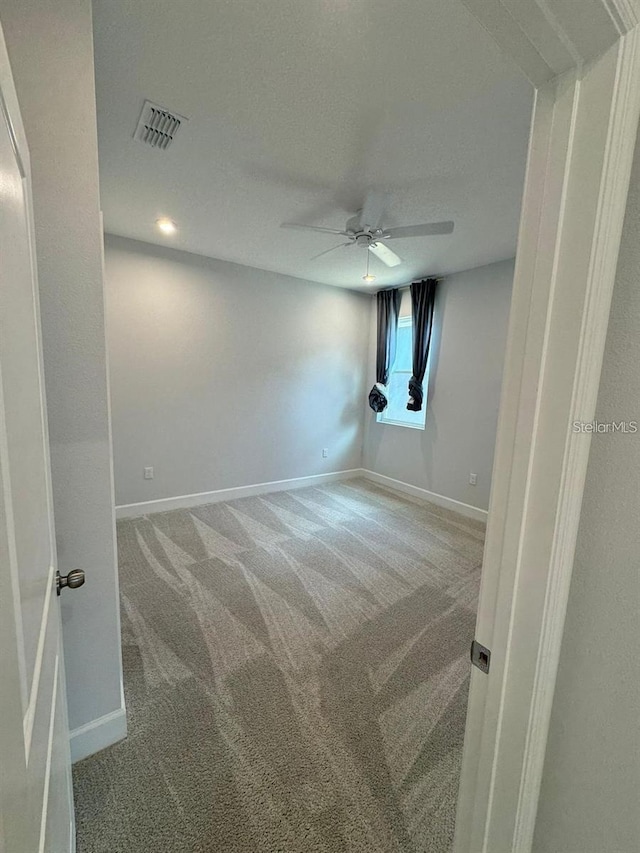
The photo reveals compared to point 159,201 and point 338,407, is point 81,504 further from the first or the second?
point 338,407

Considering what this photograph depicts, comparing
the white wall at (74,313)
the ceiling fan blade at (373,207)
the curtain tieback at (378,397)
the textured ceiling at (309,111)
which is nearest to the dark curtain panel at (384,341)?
the curtain tieback at (378,397)

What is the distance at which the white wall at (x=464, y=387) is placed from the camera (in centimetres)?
352

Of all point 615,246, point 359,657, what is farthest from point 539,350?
point 359,657

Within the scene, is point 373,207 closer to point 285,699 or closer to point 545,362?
point 545,362

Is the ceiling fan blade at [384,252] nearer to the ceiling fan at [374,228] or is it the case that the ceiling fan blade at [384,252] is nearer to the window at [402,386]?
the ceiling fan at [374,228]

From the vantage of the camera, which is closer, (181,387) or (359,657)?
(359,657)

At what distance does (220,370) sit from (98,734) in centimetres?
306

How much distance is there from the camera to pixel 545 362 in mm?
540

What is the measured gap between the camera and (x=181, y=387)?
11.8ft

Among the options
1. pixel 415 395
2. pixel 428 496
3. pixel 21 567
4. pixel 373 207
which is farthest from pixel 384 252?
pixel 428 496

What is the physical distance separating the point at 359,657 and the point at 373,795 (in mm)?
613

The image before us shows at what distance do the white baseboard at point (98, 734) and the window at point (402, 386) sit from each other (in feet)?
12.4

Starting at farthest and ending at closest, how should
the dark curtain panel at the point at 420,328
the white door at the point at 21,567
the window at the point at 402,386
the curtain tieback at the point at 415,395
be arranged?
1. the window at the point at 402,386
2. the curtain tieback at the point at 415,395
3. the dark curtain panel at the point at 420,328
4. the white door at the point at 21,567

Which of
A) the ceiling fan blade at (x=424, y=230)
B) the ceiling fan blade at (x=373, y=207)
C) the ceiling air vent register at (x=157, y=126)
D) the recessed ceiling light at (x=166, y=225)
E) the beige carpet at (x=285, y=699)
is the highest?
the ceiling air vent register at (x=157, y=126)
